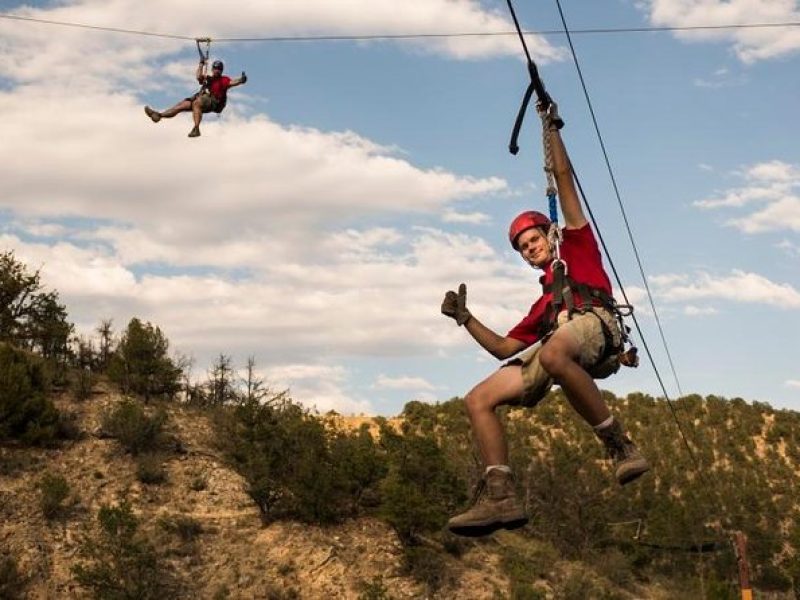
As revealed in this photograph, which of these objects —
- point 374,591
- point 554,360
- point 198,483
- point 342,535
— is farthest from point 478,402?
point 198,483

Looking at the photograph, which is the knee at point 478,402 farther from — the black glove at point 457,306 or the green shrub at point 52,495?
the green shrub at point 52,495

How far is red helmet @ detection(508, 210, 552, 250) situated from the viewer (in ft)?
21.5

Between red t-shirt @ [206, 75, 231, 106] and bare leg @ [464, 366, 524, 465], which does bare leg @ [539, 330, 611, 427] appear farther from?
red t-shirt @ [206, 75, 231, 106]

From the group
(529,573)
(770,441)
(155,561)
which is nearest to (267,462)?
(155,561)

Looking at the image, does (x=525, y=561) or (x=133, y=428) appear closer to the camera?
(x=133, y=428)

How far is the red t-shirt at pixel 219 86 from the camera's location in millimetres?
13727

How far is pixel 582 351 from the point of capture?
20.3ft

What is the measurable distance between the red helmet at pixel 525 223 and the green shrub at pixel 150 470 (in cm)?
3167

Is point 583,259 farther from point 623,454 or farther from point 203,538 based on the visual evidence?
point 203,538

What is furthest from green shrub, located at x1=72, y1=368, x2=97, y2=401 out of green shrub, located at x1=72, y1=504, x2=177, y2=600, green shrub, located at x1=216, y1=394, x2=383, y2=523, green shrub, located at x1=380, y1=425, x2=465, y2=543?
green shrub, located at x1=380, y1=425, x2=465, y2=543

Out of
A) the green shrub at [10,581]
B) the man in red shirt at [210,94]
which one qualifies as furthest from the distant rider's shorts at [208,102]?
the green shrub at [10,581]

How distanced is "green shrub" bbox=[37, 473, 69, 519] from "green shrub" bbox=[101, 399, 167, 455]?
429 cm

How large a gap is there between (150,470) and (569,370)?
1268 inches

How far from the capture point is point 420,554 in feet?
113
